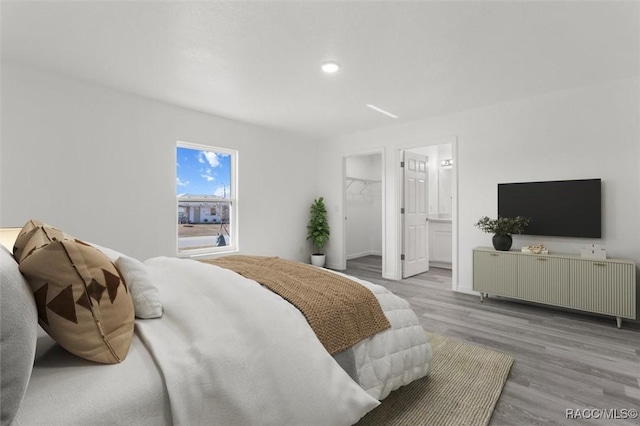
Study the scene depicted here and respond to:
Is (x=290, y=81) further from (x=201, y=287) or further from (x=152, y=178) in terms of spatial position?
(x=201, y=287)

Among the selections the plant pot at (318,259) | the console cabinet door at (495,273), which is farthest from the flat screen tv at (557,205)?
the plant pot at (318,259)

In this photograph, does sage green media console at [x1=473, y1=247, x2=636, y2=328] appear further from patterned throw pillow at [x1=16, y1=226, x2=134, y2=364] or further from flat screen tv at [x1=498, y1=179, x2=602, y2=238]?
patterned throw pillow at [x1=16, y1=226, x2=134, y2=364]

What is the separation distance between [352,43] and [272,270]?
1.89m

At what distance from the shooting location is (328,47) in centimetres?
254

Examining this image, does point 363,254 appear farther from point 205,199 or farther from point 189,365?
point 189,365

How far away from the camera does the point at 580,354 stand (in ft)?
8.02

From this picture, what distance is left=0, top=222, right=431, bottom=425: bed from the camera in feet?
2.59

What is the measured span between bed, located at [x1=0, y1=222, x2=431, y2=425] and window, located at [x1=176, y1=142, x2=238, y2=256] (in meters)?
3.00

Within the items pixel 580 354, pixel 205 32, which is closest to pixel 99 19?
pixel 205 32

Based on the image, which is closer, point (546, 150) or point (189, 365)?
point (189, 365)

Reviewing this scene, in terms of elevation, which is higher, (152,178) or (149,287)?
(152,178)

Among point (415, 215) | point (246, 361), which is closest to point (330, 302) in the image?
point (246, 361)

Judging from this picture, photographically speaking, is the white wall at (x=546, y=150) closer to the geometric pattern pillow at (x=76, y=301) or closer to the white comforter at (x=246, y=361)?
the white comforter at (x=246, y=361)

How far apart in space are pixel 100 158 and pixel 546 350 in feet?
15.5
